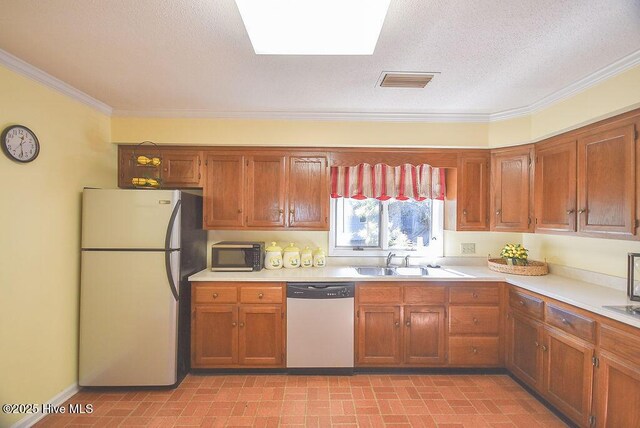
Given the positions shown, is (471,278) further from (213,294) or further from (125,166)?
(125,166)

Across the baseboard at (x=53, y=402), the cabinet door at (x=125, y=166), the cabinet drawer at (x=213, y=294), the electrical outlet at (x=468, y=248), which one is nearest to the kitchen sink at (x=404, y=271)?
the electrical outlet at (x=468, y=248)

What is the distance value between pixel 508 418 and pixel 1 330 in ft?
11.5

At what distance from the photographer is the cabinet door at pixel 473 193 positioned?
10.3 feet

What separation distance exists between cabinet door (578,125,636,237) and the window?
4.35 ft

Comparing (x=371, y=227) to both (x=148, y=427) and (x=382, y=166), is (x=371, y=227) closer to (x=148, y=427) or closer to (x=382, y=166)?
(x=382, y=166)

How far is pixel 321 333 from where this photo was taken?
2748 millimetres

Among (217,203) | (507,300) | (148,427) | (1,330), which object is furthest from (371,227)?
(1,330)

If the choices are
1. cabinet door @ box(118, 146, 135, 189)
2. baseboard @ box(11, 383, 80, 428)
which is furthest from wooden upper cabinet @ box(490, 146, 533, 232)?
baseboard @ box(11, 383, 80, 428)

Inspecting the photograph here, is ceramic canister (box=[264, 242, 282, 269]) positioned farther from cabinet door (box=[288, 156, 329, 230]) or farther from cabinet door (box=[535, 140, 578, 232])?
cabinet door (box=[535, 140, 578, 232])

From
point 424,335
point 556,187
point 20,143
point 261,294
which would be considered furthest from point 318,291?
point 20,143

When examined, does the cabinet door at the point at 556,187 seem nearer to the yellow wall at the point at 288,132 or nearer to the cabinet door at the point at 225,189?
the yellow wall at the point at 288,132

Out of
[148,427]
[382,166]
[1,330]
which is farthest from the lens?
[382,166]

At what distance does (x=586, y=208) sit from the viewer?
232cm

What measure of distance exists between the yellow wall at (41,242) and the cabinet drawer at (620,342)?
12.4 feet
